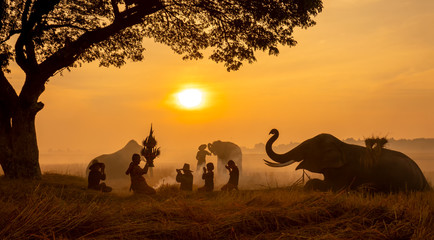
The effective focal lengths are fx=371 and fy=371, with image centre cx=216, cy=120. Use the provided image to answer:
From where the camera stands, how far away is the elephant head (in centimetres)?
1075

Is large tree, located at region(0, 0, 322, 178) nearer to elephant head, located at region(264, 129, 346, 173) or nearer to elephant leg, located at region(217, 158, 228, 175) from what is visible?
elephant head, located at region(264, 129, 346, 173)

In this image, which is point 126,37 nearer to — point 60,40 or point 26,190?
point 60,40

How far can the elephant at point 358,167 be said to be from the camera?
10414 millimetres

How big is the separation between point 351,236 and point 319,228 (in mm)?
344

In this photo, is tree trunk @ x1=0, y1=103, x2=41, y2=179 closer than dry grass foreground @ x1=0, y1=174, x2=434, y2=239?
No

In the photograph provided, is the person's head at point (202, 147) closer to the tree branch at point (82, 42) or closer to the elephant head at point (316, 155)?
the tree branch at point (82, 42)

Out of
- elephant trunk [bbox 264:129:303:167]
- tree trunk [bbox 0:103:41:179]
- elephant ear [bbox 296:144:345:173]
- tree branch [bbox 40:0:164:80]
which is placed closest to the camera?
elephant ear [bbox 296:144:345:173]

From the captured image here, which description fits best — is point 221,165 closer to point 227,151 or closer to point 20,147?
point 227,151

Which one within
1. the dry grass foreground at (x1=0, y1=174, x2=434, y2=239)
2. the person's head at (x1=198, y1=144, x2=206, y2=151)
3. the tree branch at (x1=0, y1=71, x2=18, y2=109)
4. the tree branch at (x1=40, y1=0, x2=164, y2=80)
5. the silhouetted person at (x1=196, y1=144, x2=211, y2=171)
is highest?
the tree branch at (x1=40, y1=0, x2=164, y2=80)

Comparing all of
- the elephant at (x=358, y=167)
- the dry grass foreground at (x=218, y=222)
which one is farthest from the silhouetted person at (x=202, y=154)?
the dry grass foreground at (x=218, y=222)

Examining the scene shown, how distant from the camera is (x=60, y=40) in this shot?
649 inches

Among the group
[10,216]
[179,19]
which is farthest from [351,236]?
[179,19]

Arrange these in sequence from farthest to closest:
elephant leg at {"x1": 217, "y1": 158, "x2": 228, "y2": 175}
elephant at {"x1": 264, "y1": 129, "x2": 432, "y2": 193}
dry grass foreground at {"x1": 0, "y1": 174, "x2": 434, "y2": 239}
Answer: elephant leg at {"x1": 217, "y1": 158, "x2": 228, "y2": 175}
elephant at {"x1": 264, "y1": 129, "x2": 432, "y2": 193}
dry grass foreground at {"x1": 0, "y1": 174, "x2": 434, "y2": 239}

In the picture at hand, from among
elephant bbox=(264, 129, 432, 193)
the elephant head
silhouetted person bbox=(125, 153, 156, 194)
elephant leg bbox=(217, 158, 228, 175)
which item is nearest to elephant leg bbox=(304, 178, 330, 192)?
elephant bbox=(264, 129, 432, 193)
